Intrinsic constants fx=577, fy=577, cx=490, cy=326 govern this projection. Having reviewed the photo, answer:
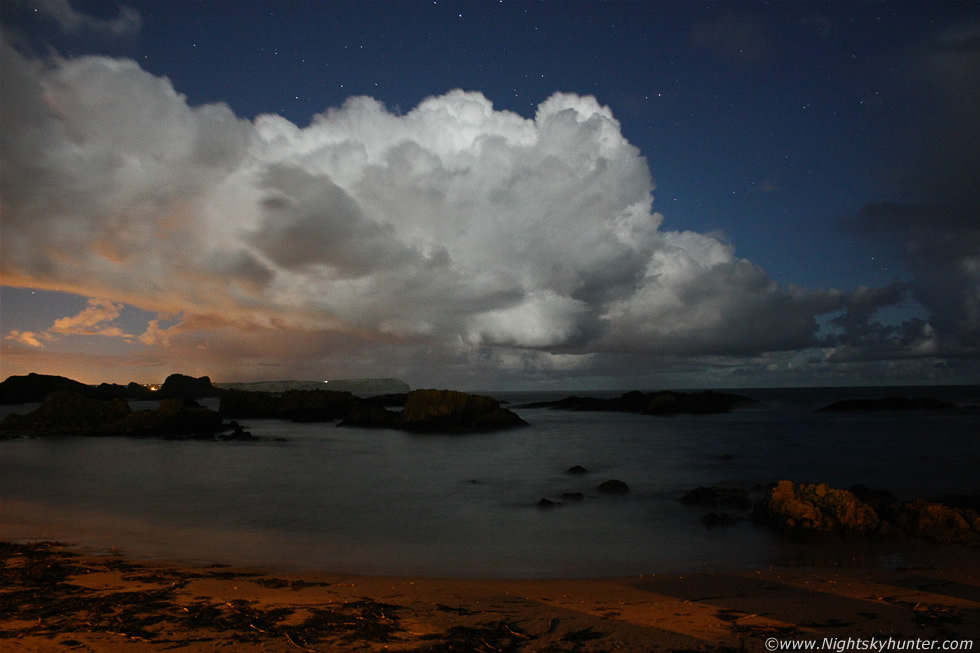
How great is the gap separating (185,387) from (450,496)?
133558mm

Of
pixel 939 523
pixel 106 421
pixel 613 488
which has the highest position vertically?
pixel 106 421

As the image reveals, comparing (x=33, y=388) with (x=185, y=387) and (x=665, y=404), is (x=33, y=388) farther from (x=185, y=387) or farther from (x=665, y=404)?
(x=665, y=404)

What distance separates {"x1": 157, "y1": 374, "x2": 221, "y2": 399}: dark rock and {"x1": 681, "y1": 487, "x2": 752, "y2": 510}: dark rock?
12119cm

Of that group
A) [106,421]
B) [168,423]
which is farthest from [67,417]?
[168,423]

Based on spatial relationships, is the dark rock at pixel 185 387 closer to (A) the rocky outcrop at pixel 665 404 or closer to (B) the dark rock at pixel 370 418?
(B) the dark rock at pixel 370 418

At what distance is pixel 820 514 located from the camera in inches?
495

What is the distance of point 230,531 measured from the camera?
45.6 ft

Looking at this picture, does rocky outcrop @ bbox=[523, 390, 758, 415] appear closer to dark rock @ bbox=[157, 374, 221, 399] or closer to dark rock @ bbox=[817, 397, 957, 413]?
dark rock @ bbox=[817, 397, 957, 413]

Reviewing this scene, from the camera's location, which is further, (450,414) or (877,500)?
(450,414)

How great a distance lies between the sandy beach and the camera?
623cm

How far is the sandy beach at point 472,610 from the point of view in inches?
245

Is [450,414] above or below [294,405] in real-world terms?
below

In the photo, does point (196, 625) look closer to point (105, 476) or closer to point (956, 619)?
point (956, 619)

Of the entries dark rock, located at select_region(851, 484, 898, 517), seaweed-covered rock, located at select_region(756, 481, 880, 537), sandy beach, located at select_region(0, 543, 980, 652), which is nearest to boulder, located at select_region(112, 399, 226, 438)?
sandy beach, located at select_region(0, 543, 980, 652)
